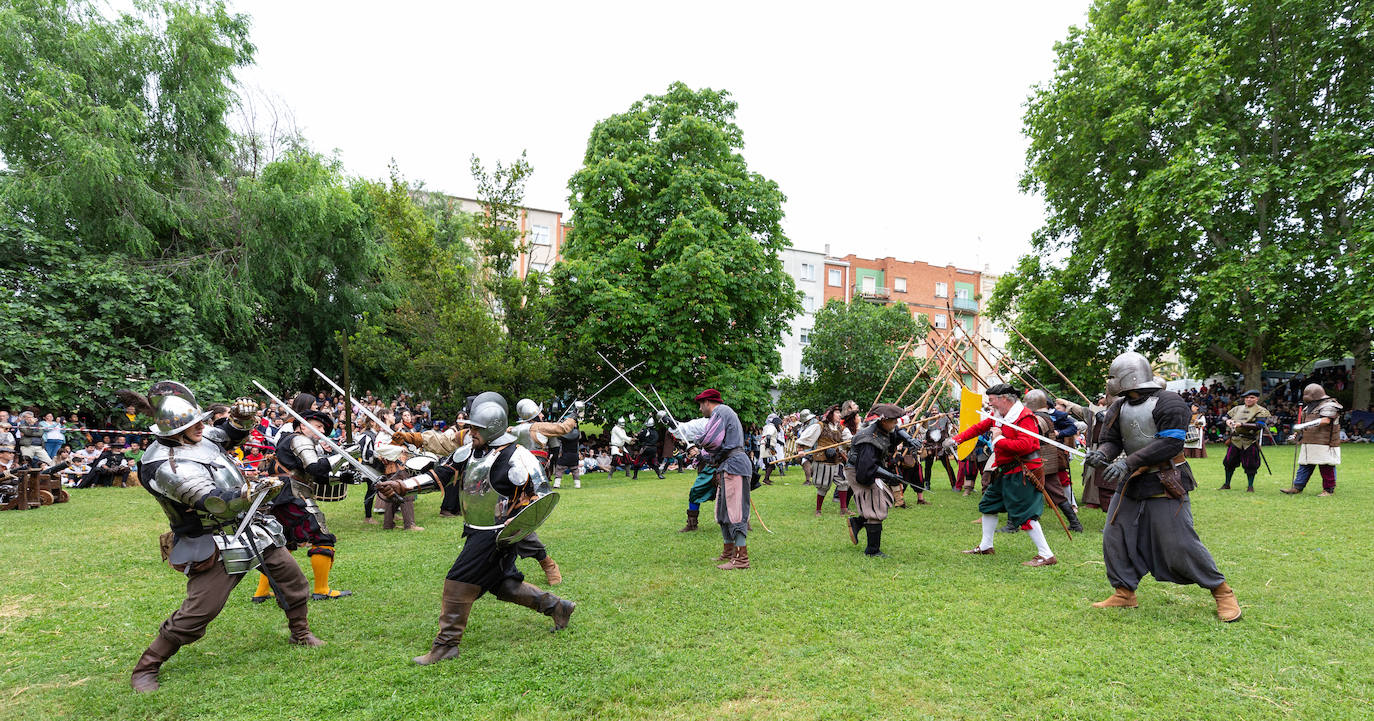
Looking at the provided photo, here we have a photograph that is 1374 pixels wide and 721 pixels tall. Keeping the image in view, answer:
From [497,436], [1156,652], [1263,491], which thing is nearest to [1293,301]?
[1263,491]

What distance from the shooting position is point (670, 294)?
782 inches

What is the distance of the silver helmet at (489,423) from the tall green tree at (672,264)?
1454 cm

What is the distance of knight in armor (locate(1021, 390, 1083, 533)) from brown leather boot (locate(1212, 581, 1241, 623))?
2.89m

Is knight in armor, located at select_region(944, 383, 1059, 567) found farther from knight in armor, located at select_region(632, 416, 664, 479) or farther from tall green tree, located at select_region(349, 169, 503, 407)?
tall green tree, located at select_region(349, 169, 503, 407)

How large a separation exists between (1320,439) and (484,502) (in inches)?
521

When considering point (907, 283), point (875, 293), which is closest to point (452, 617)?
point (875, 293)

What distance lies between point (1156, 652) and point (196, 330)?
22416mm

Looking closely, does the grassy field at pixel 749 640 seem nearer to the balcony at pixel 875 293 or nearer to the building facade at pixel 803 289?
the building facade at pixel 803 289

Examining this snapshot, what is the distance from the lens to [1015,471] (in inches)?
280

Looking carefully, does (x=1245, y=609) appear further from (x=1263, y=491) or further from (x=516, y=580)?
(x=1263, y=491)

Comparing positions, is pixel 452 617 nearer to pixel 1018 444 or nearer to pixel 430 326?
pixel 1018 444

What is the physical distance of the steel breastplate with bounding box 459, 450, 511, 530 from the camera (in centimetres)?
459


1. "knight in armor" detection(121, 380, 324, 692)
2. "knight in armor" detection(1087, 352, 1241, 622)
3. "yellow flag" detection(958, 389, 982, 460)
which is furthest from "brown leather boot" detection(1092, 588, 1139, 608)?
"knight in armor" detection(121, 380, 324, 692)

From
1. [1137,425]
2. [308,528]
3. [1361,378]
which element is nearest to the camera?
[1137,425]
